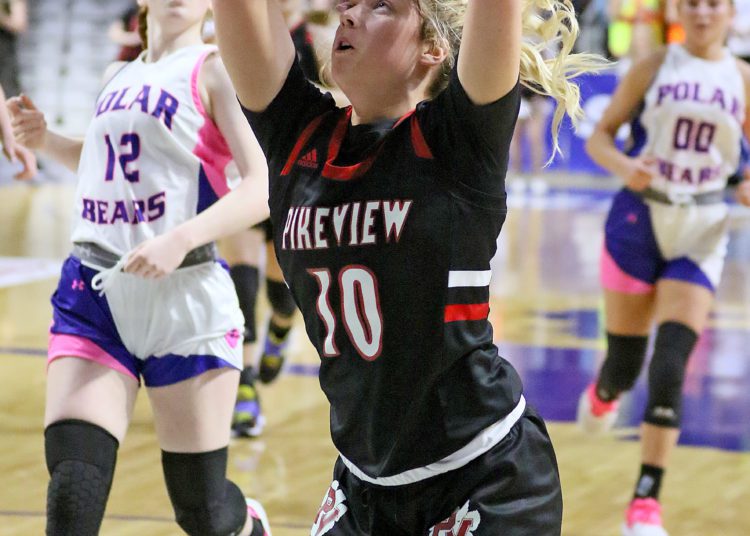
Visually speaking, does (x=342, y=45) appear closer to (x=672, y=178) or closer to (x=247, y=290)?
(x=672, y=178)

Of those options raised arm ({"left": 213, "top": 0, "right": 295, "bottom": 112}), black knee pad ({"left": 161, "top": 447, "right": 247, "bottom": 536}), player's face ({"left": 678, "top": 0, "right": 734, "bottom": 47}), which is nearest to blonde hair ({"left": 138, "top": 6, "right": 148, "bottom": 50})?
black knee pad ({"left": 161, "top": 447, "right": 247, "bottom": 536})

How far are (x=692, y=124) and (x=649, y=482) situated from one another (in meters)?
1.29

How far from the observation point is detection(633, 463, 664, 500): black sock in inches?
165

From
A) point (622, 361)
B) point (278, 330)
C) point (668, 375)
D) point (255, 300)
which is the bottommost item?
point (278, 330)

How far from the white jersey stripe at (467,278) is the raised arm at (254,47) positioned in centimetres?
46

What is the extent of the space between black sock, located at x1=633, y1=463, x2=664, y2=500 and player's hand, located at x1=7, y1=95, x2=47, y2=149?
7.30 ft

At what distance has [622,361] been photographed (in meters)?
4.70

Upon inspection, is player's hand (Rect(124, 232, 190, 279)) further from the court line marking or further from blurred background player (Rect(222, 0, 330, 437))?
blurred background player (Rect(222, 0, 330, 437))

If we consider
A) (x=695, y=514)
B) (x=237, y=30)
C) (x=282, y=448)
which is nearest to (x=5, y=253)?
(x=282, y=448)

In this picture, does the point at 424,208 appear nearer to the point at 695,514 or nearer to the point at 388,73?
the point at 388,73

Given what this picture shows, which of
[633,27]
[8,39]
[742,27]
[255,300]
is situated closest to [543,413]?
[255,300]

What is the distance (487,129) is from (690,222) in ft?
8.63

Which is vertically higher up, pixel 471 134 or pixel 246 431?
pixel 471 134

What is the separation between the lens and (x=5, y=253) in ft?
32.4
